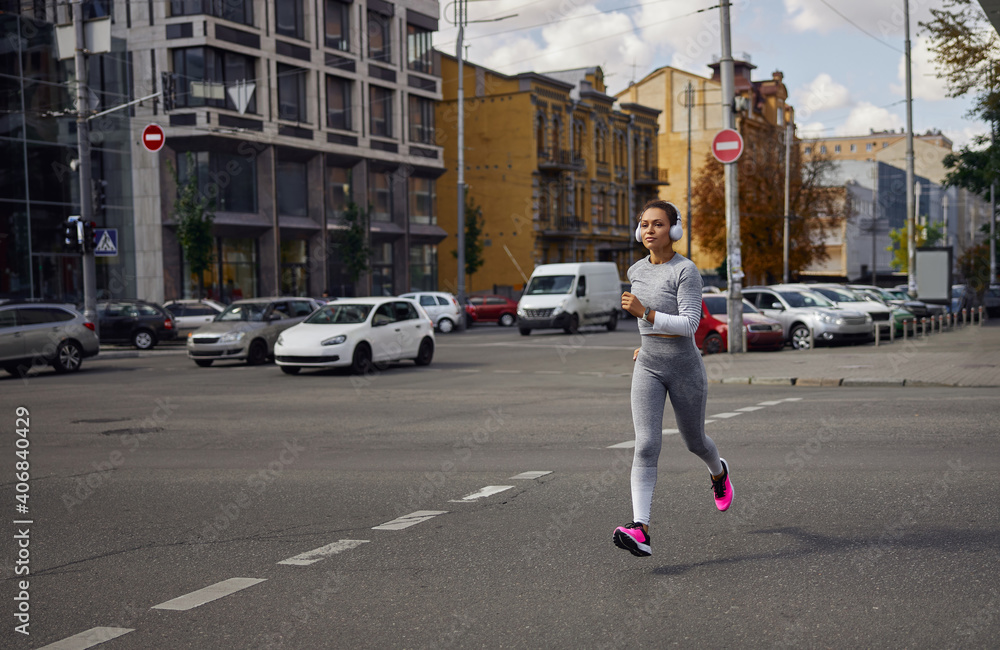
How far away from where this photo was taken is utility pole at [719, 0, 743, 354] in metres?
22.5

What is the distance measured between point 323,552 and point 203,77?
40368mm

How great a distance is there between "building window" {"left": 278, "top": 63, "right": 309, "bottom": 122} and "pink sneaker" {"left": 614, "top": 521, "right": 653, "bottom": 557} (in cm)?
4422

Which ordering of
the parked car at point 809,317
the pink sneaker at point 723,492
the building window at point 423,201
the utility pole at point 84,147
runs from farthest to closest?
the building window at point 423,201, the utility pole at point 84,147, the parked car at point 809,317, the pink sneaker at point 723,492

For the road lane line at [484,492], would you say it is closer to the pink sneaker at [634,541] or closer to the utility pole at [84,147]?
the pink sneaker at [634,541]

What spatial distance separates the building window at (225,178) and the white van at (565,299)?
46.7ft

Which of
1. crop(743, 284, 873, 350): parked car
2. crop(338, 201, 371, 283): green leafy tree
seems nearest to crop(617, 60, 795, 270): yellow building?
crop(338, 201, 371, 283): green leafy tree

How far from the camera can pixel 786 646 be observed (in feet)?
14.1

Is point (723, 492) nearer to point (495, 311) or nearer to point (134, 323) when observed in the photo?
point (134, 323)

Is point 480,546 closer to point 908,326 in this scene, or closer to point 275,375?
point 275,375

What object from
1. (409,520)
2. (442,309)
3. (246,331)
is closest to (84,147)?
(246,331)

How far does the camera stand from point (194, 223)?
3966 centimetres

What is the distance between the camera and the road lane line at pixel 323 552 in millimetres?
5852

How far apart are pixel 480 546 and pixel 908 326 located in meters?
26.2

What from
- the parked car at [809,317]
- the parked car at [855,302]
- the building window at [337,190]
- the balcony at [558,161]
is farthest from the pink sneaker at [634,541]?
the balcony at [558,161]
